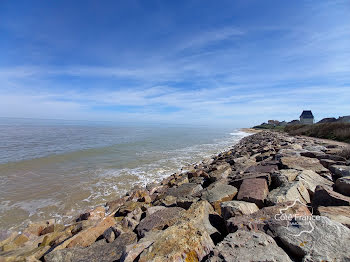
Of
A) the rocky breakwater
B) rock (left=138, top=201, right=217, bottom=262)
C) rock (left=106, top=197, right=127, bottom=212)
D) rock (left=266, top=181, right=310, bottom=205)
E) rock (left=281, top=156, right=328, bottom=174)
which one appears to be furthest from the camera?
rock (left=106, top=197, right=127, bottom=212)

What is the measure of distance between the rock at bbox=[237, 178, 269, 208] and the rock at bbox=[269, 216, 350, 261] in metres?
1.13

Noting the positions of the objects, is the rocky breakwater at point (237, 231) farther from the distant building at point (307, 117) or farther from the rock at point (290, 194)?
the distant building at point (307, 117)

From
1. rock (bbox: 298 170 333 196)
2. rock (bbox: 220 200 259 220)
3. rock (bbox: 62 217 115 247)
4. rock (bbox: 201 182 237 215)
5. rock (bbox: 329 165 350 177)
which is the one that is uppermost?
rock (bbox: 329 165 350 177)

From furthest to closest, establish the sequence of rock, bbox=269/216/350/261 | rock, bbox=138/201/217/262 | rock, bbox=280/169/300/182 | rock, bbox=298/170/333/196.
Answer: rock, bbox=280/169/300/182 → rock, bbox=298/170/333/196 → rock, bbox=138/201/217/262 → rock, bbox=269/216/350/261

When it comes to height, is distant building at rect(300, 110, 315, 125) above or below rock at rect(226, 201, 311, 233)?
above

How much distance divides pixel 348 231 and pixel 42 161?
17486 millimetres

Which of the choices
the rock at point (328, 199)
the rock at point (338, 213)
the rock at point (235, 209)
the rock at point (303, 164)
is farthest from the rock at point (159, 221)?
the rock at point (303, 164)

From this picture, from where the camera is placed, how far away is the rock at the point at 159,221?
124 inches

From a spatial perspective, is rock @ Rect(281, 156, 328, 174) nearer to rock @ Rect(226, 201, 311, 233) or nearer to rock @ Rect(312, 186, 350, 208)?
rock @ Rect(312, 186, 350, 208)

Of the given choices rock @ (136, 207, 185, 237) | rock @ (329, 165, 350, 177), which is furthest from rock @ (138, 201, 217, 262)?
rock @ (329, 165, 350, 177)

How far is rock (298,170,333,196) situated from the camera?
11.9 ft

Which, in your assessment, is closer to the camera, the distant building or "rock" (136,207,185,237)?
"rock" (136,207,185,237)

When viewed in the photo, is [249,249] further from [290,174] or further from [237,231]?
[290,174]

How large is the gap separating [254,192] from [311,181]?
1.55m
